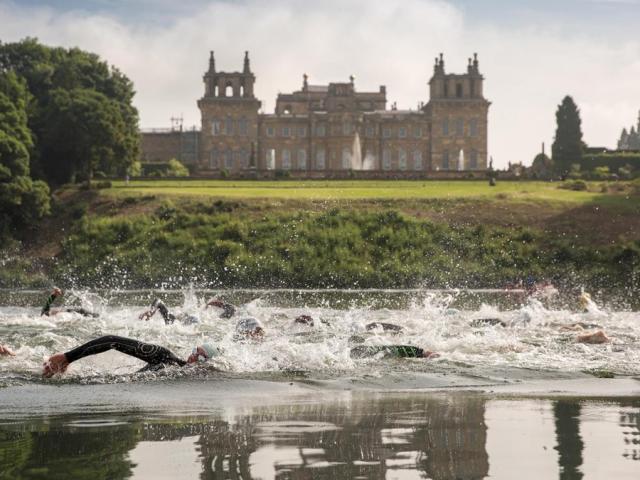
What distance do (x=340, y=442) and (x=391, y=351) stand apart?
7.39 metres

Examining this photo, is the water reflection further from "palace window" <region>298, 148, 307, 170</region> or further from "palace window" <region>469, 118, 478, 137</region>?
"palace window" <region>469, 118, 478, 137</region>

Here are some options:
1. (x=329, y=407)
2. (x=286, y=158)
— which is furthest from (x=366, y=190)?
(x=329, y=407)

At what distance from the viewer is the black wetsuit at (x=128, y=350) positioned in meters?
12.9

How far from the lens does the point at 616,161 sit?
106m

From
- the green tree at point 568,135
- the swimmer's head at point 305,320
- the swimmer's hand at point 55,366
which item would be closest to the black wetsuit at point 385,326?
the swimmer's head at point 305,320

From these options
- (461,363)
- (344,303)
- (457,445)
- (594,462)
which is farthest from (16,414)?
(344,303)

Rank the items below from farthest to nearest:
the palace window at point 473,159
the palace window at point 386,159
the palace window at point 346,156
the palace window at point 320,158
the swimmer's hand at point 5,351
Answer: the palace window at point 386,159 < the palace window at point 473,159 < the palace window at point 320,158 < the palace window at point 346,156 < the swimmer's hand at point 5,351

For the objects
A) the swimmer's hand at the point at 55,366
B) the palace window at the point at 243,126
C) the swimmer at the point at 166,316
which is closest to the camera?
the swimmer's hand at the point at 55,366

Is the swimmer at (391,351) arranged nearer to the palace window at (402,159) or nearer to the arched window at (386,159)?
the palace window at (402,159)

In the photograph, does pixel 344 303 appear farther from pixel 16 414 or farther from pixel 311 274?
pixel 16 414

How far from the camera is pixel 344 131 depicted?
12531 cm

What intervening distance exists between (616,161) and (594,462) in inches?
3985

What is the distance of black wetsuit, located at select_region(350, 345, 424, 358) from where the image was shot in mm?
16203

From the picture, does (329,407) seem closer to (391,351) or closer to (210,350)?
(210,350)
